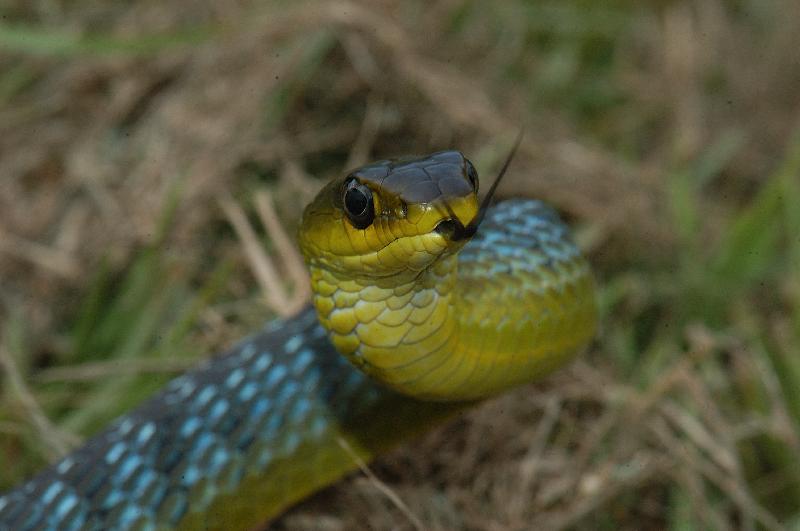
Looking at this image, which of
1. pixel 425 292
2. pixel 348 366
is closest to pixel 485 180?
pixel 348 366

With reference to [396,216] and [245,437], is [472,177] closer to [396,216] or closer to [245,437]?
[396,216]

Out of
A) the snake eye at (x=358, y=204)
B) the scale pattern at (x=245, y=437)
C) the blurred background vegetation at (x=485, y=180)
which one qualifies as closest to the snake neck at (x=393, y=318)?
the snake eye at (x=358, y=204)

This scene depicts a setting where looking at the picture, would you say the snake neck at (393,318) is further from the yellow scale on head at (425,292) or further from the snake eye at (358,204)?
the snake eye at (358,204)

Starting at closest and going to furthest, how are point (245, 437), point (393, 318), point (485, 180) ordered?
point (393, 318)
point (245, 437)
point (485, 180)

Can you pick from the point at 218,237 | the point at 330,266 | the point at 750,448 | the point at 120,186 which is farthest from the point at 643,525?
the point at 120,186

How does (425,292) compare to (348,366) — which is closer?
(425,292)

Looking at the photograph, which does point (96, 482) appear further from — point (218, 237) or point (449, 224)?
point (218, 237)

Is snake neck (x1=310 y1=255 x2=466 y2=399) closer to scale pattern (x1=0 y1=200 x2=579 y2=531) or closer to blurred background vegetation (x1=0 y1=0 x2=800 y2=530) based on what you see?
scale pattern (x1=0 y1=200 x2=579 y2=531)
